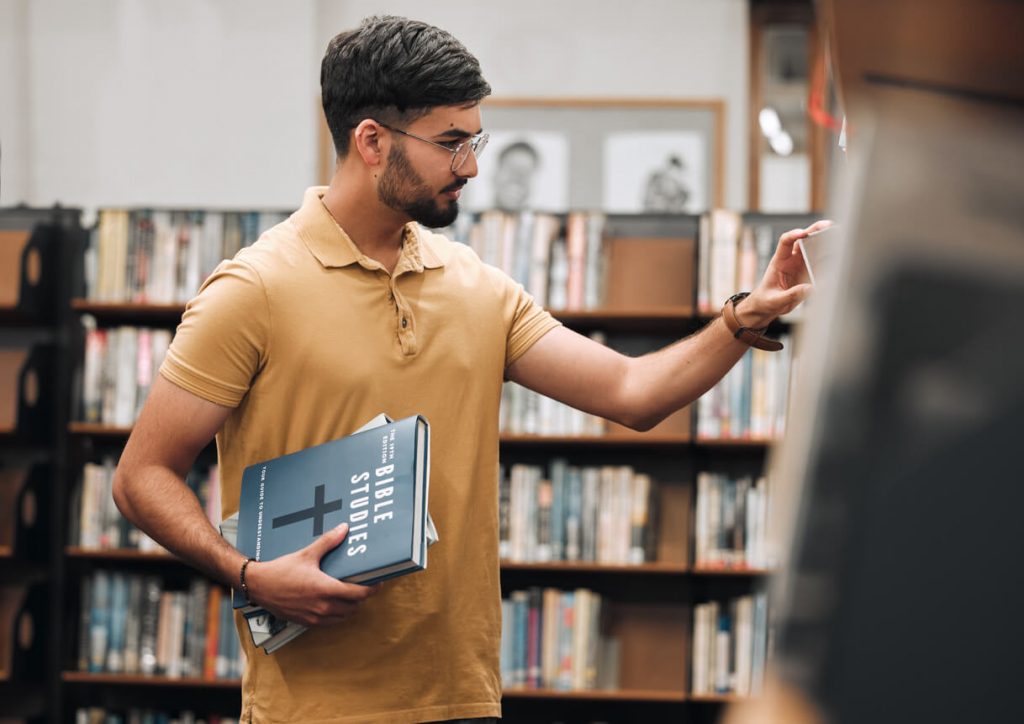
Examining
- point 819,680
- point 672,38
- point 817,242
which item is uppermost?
point 672,38

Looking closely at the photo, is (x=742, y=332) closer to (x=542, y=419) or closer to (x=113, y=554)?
(x=542, y=419)

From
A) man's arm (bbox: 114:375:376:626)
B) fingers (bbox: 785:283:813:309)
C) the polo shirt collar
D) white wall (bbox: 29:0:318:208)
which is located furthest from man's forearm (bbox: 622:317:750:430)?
white wall (bbox: 29:0:318:208)

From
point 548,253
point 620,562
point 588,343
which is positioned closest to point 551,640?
point 620,562

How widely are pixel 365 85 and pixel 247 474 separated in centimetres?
55

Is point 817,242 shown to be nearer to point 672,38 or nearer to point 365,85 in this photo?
point 365,85

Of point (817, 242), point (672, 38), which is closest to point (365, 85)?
point (817, 242)

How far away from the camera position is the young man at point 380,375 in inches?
55.2

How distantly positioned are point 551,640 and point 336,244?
2.37 metres

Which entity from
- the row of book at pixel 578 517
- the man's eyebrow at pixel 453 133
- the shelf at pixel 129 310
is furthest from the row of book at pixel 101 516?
the man's eyebrow at pixel 453 133

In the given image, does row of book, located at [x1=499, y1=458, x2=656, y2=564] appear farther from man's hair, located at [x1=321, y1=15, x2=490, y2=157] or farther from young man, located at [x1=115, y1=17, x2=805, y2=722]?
man's hair, located at [x1=321, y1=15, x2=490, y2=157]

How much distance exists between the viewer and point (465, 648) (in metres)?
1.46

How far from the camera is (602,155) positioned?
4.70 metres

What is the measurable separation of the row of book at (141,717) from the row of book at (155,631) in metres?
0.18

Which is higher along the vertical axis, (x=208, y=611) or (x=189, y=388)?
(x=189, y=388)
